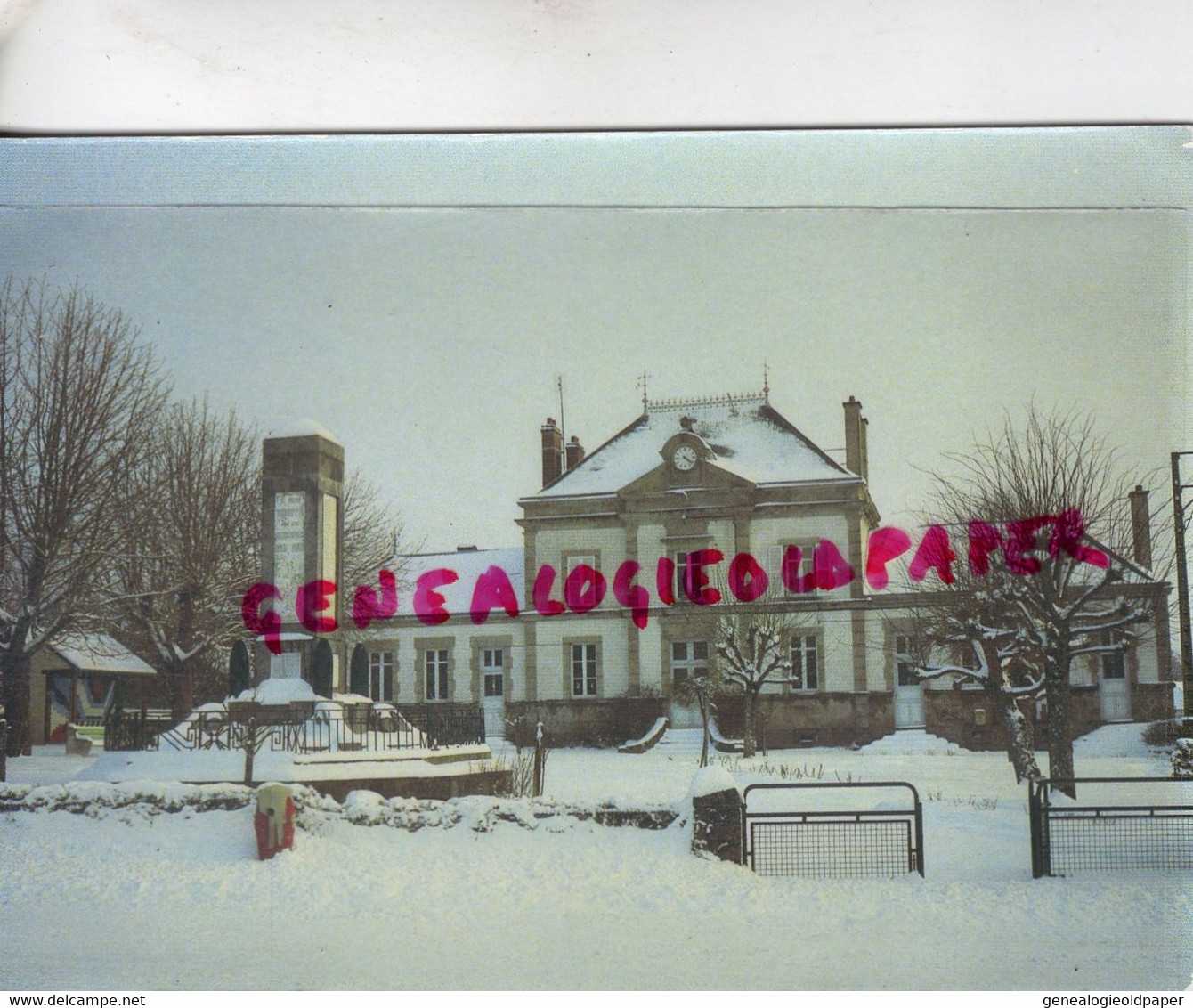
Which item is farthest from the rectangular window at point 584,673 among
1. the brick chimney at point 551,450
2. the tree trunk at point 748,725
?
the brick chimney at point 551,450

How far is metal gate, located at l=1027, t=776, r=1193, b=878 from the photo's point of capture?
607cm

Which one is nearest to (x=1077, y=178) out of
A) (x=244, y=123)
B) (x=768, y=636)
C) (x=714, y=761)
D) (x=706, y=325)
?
(x=706, y=325)

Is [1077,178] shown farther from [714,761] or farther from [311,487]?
[311,487]

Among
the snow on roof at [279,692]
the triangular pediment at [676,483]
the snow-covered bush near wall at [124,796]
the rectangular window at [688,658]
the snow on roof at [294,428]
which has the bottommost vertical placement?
the snow-covered bush near wall at [124,796]

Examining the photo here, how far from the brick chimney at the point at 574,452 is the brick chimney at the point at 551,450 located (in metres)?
0.06

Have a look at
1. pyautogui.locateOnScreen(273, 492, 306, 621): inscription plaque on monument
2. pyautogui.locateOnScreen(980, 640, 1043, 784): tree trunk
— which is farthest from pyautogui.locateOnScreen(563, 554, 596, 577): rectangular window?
pyautogui.locateOnScreen(980, 640, 1043, 784): tree trunk

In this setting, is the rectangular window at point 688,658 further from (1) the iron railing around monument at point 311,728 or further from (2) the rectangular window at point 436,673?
(2) the rectangular window at point 436,673

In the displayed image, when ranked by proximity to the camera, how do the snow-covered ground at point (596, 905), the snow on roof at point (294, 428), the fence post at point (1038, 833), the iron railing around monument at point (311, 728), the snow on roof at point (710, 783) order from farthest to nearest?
the snow on roof at point (294, 428)
the iron railing around monument at point (311, 728)
the snow on roof at point (710, 783)
the fence post at point (1038, 833)
the snow-covered ground at point (596, 905)

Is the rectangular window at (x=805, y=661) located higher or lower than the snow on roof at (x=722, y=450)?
lower

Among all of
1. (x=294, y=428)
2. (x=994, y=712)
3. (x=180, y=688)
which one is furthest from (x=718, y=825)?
(x=294, y=428)

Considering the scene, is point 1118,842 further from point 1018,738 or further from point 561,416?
point 561,416

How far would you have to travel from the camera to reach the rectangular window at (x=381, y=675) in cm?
654

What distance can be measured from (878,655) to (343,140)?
405 centimetres

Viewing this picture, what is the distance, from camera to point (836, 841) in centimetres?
613
